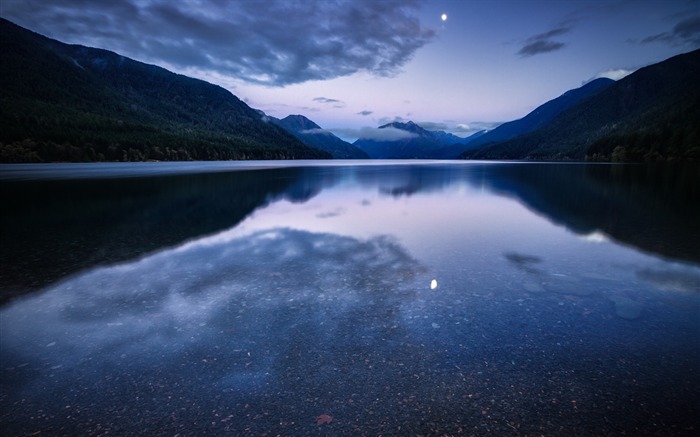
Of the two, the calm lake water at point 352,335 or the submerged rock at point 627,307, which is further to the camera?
the submerged rock at point 627,307

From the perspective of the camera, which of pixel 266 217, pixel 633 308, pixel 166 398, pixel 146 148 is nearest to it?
pixel 166 398

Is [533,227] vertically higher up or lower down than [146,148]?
lower down

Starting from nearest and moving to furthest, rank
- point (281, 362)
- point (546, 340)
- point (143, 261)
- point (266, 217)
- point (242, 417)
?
point (242, 417) → point (281, 362) → point (546, 340) → point (143, 261) → point (266, 217)

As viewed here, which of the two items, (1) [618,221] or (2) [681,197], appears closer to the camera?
(1) [618,221]

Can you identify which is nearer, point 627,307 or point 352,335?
point 352,335

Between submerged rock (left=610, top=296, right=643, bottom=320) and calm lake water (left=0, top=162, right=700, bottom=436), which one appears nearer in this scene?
calm lake water (left=0, top=162, right=700, bottom=436)

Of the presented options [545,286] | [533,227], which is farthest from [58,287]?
[533,227]

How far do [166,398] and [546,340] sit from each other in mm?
8345

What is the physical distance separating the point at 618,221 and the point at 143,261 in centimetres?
2947

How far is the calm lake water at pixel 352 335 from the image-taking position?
573 cm

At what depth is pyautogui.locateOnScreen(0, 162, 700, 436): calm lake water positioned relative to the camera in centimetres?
573

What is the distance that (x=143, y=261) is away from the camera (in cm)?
1499

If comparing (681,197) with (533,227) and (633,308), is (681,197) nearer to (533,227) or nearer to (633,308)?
(533,227)

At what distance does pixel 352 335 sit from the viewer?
27.4ft
